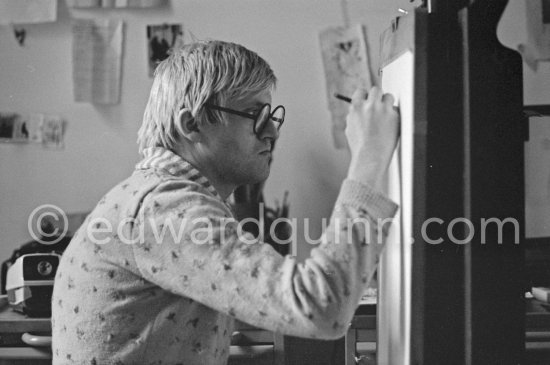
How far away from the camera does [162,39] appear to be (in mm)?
2227

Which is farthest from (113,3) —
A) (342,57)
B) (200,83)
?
(200,83)

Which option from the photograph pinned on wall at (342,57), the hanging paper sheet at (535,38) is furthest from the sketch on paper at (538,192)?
the photograph pinned on wall at (342,57)

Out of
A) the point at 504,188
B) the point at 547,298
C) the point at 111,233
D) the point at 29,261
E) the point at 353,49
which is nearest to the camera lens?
the point at 504,188

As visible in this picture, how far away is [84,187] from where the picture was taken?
224 centimetres

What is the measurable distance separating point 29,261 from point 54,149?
0.65 meters

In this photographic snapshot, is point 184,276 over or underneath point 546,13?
underneath

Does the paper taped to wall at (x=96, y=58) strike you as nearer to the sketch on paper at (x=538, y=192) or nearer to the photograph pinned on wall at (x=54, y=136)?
the photograph pinned on wall at (x=54, y=136)

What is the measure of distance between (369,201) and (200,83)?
318 millimetres

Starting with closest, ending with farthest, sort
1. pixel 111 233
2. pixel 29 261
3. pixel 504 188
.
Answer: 1. pixel 504 188
2. pixel 111 233
3. pixel 29 261

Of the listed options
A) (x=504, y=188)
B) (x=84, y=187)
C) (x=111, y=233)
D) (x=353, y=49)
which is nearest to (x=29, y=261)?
(x=84, y=187)

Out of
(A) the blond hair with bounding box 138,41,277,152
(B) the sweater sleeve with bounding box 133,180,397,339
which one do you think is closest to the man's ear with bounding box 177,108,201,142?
(A) the blond hair with bounding box 138,41,277,152

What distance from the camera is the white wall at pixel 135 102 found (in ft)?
7.26

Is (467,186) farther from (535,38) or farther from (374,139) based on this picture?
(535,38)

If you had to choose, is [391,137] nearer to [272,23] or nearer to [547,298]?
[547,298]
